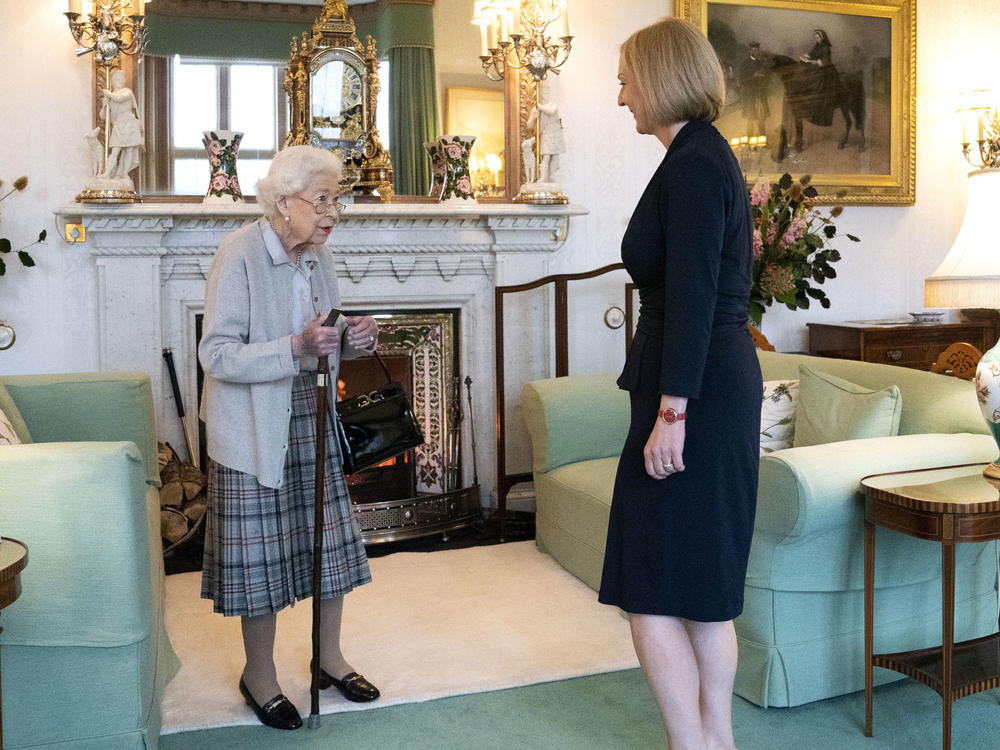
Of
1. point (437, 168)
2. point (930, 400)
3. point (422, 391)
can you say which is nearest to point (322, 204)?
point (930, 400)

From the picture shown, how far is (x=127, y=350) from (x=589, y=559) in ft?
6.86

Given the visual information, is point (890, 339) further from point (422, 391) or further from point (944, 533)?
point (944, 533)

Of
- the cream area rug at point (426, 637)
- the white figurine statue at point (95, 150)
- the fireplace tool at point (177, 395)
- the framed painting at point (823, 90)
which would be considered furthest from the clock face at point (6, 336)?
the framed painting at point (823, 90)

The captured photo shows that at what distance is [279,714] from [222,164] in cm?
249

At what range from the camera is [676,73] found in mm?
1927

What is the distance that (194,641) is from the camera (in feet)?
10.4

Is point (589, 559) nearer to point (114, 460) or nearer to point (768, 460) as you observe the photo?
point (768, 460)

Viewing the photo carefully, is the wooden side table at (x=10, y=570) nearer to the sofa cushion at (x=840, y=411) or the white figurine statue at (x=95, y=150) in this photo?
the sofa cushion at (x=840, y=411)

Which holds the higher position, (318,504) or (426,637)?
(318,504)

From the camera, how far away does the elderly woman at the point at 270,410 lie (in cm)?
245

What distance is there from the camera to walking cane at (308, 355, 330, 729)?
2.49 meters

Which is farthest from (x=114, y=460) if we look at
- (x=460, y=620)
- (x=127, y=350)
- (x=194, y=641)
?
(x=127, y=350)

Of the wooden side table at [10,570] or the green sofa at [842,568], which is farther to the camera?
the green sofa at [842,568]

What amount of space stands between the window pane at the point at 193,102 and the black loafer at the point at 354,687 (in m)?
2.54
